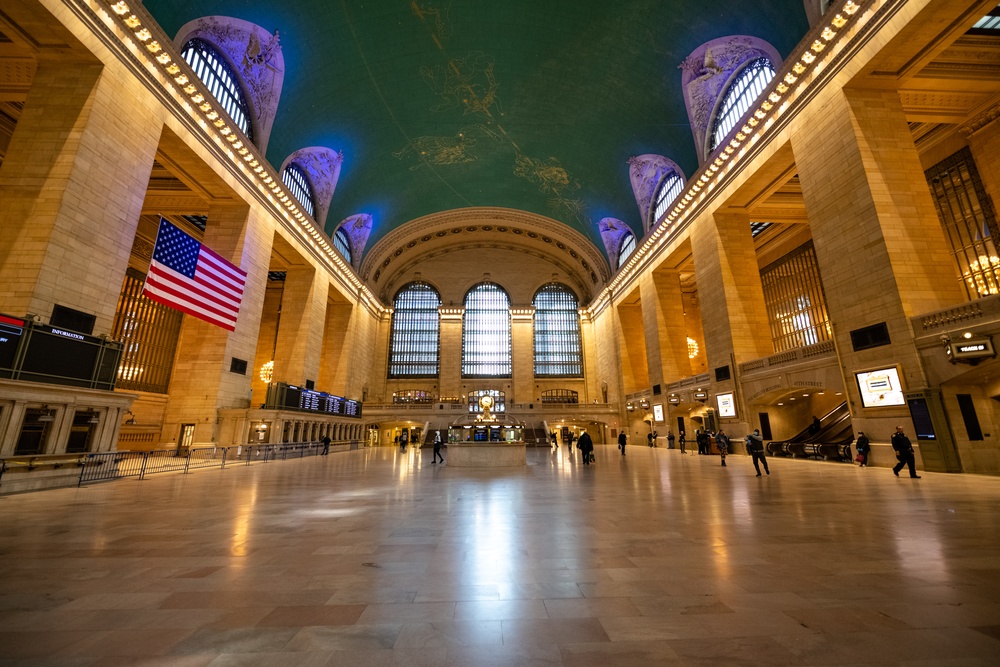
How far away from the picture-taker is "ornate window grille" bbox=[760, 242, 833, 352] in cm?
2230

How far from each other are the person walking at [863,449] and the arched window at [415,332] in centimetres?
3254

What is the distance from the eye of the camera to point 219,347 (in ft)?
53.1

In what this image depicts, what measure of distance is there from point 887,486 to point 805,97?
41.3ft

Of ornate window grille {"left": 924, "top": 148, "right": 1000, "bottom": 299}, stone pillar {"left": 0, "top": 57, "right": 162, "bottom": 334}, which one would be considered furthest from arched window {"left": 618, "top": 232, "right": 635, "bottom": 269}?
stone pillar {"left": 0, "top": 57, "right": 162, "bottom": 334}

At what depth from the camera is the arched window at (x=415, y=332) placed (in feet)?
131

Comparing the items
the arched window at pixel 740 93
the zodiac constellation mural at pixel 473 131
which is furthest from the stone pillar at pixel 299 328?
the arched window at pixel 740 93

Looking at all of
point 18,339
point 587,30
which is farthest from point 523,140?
point 18,339

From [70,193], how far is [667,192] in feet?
84.7

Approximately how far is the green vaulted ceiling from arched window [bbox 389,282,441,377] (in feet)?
44.4

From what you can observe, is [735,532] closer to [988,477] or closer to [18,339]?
[988,477]

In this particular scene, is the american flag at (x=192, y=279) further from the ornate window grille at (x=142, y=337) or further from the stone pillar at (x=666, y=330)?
the stone pillar at (x=666, y=330)

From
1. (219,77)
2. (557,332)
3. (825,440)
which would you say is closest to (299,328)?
(219,77)

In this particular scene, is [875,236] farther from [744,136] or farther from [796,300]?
[796,300]

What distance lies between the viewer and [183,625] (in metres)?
2.39
